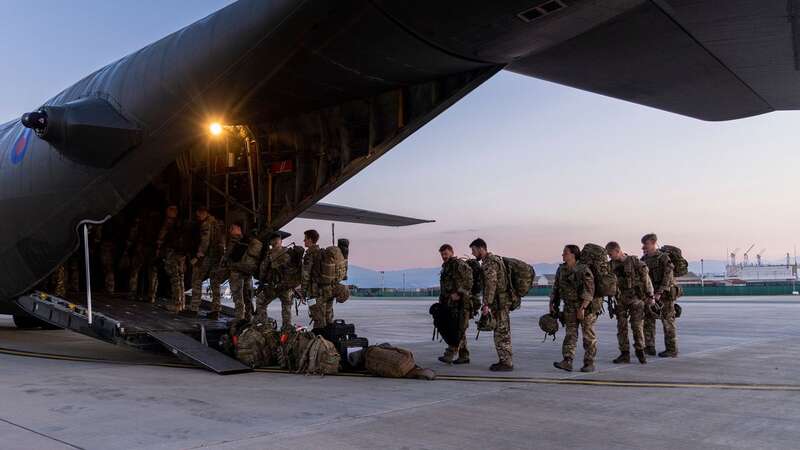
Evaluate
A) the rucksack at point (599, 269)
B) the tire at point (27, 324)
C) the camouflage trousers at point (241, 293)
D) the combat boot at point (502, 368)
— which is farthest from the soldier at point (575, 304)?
the tire at point (27, 324)

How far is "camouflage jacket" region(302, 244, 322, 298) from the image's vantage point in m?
Answer: 9.36

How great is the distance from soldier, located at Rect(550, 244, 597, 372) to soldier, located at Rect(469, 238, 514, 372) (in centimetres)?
70

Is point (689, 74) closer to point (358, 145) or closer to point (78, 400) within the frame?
point (358, 145)

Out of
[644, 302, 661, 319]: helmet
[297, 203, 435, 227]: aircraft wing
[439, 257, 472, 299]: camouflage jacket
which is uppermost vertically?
[297, 203, 435, 227]: aircraft wing

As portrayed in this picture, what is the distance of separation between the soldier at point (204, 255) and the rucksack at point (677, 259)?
8.15 m

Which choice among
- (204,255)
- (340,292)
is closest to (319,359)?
(340,292)

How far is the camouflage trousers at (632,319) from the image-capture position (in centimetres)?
924

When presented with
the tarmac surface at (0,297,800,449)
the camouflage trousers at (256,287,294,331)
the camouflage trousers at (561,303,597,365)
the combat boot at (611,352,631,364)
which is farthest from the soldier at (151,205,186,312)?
the combat boot at (611,352,631,364)

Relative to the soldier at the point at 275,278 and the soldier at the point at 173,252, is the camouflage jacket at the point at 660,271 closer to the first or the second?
the soldier at the point at 275,278

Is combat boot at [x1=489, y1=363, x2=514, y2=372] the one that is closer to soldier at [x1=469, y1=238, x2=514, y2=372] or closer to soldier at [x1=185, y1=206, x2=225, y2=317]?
soldier at [x1=469, y1=238, x2=514, y2=372]

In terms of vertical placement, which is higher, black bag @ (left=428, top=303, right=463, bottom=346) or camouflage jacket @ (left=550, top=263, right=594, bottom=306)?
camouflage jacket @ (left=550, top=263, right=594, bottom=306)

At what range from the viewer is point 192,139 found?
895 cm

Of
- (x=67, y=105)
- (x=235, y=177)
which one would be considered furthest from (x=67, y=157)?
(x=235, y=177)

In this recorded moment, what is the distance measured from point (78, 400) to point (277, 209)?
5767 millimetres
